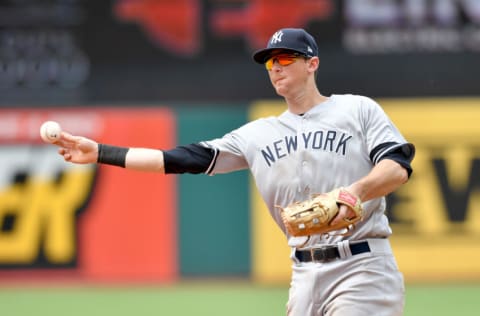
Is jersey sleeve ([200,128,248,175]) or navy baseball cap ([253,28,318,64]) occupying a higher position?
navy baseball cap ([253,28,318,64])

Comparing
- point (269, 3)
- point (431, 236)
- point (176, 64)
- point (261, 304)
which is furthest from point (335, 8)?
point (261, 304)

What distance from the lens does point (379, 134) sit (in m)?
4.86

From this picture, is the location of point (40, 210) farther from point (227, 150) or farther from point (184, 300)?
point (227, 150)

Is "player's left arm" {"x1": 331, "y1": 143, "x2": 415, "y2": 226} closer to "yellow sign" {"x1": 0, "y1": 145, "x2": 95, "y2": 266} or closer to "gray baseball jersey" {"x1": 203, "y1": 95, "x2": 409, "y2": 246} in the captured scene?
"gray baseball jersey" {"x1": 203, "y1": 95, "x2": 409, "y2": 246}

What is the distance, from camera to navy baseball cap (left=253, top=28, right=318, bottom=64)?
4980 millimetres

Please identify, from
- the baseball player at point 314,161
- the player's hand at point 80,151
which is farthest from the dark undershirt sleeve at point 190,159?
the player's hand at point 80,151

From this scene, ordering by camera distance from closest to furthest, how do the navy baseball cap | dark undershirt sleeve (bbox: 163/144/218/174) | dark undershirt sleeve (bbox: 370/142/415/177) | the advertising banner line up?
1. dark undershirt sleeve (bbox: 370/142/415/177)
2. the navy baseball cap
3. dark undershirt sleeve (bbox: 163/144/218/174)
4. the advertising banner

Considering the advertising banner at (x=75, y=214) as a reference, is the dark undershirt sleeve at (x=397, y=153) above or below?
above

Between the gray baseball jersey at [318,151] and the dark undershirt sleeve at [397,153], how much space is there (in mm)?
35

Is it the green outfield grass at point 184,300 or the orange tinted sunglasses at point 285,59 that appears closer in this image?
the orange tinted sunglasses at point 285,59

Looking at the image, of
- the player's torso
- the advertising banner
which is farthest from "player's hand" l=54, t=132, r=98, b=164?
the advertising banner

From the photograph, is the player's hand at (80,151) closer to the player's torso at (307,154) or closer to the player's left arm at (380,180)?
the player's torso at (307,154)

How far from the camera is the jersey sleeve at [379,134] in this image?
4.77 m

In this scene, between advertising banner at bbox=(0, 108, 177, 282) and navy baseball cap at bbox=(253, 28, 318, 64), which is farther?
advertising banner at bbox=(0, 108, 177, 282)
